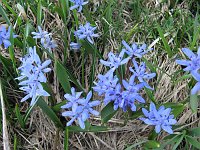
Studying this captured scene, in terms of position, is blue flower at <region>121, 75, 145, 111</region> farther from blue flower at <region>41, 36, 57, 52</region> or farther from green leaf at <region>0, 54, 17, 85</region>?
green leaf at <region>0, 54, 17, 85</region>

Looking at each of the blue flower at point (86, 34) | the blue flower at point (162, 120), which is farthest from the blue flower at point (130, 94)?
the blue flower at point (86, 34)

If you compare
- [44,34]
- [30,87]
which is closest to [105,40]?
[44,34]

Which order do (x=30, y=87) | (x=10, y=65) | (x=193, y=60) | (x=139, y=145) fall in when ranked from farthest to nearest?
(x=10, y=65) → (x=139, y=145) → (x=30, y=87) → (x=193, y=60)

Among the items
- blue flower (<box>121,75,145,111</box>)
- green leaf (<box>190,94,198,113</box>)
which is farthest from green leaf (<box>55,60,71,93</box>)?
green leaf (<box>190,94,198,113</box>)

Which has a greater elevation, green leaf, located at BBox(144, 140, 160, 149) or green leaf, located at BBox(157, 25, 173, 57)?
green leaf, located at BBox(157, 25, 173, 57)

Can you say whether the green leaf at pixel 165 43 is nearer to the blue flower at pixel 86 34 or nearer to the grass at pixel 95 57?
the grass at pixel 95 57

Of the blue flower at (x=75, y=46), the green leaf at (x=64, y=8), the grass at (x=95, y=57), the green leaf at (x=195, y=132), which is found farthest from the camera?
the green leaf at (x=64, y=8)

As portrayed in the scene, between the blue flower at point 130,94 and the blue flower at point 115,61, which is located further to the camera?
the blue flower at point 115,61

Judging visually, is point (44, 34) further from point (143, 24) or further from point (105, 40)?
point (143, 24)

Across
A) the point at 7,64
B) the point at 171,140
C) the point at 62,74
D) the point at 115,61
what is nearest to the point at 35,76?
the point at 62,74
